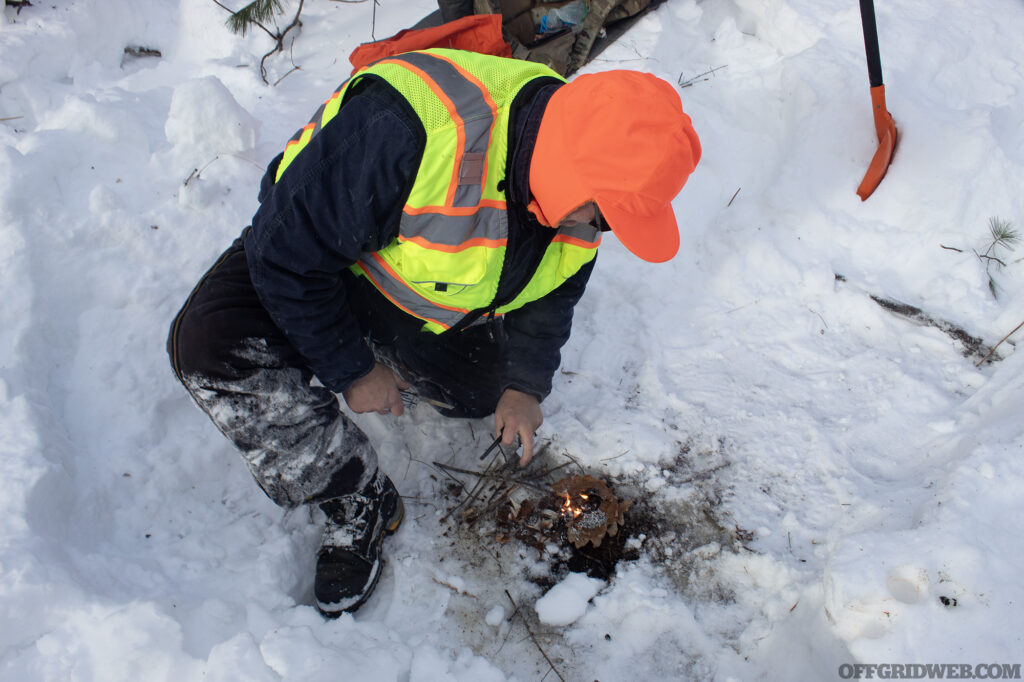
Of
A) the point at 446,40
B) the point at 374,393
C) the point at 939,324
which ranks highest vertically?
the point at 446,40

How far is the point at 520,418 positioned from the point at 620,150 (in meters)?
1.03

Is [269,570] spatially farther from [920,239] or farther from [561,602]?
[920,239]

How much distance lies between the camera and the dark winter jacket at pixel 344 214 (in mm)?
Answer: 1415

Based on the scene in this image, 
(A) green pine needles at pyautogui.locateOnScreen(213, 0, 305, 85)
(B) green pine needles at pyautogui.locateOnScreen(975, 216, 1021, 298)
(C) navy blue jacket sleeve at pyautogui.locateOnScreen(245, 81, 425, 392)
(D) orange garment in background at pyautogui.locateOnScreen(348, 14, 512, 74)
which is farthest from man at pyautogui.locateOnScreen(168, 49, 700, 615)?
(A) green pine needles at pyautogui.locateOnScreen(213, 0, 305, 85)

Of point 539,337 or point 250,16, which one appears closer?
point 539,337

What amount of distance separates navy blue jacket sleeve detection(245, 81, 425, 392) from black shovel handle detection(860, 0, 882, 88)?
2.14m

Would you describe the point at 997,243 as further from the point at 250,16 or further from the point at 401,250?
the point at 250,16

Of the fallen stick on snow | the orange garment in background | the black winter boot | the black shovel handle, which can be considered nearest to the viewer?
the orange garment in background

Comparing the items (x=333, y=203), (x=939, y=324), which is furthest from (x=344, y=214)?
(x=939, y=324)

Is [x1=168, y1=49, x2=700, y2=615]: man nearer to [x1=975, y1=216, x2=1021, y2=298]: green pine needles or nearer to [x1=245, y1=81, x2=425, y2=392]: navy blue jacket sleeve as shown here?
[x1=245, y1=81, x2=425, y2=392]: navy blue jacket sleeve

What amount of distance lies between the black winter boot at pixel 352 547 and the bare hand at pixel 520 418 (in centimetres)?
43

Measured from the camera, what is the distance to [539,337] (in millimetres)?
2051

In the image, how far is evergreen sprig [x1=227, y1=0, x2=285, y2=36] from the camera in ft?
11.0

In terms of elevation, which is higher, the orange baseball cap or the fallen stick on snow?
the orange baseball cap
